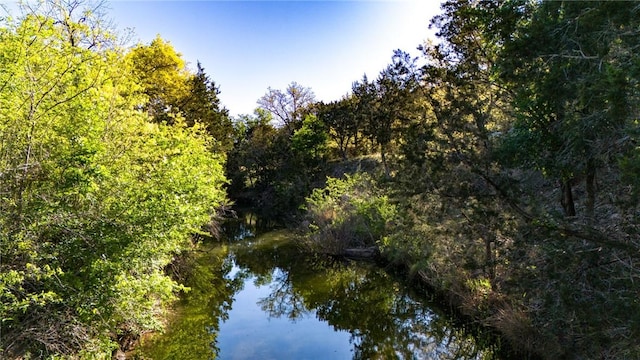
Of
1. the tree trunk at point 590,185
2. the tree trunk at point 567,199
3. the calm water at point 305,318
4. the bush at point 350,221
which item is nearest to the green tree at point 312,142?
the bush at point 350,221

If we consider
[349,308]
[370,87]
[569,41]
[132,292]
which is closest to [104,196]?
[132,292]

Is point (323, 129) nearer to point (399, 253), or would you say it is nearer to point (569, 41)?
point (399, 253)

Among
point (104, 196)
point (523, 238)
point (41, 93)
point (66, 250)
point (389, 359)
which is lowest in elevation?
point (389, 359)

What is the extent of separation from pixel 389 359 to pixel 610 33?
8.04 meters

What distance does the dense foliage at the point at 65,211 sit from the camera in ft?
19.3

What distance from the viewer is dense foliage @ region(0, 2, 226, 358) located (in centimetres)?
588

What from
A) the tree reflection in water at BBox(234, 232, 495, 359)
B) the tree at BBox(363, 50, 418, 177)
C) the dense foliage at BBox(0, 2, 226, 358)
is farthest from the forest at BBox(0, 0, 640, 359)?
the tree at BBox(363, 50, 418, 177)

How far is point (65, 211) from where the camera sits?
6383mm

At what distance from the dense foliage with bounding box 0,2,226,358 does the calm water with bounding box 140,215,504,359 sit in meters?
3.42

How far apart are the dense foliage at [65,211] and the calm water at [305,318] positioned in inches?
135

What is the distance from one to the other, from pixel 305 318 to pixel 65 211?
338 inches

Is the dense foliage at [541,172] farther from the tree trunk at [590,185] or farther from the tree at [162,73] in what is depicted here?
the tree at [162,73]

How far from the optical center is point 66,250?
645cm

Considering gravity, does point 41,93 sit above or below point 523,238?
above
